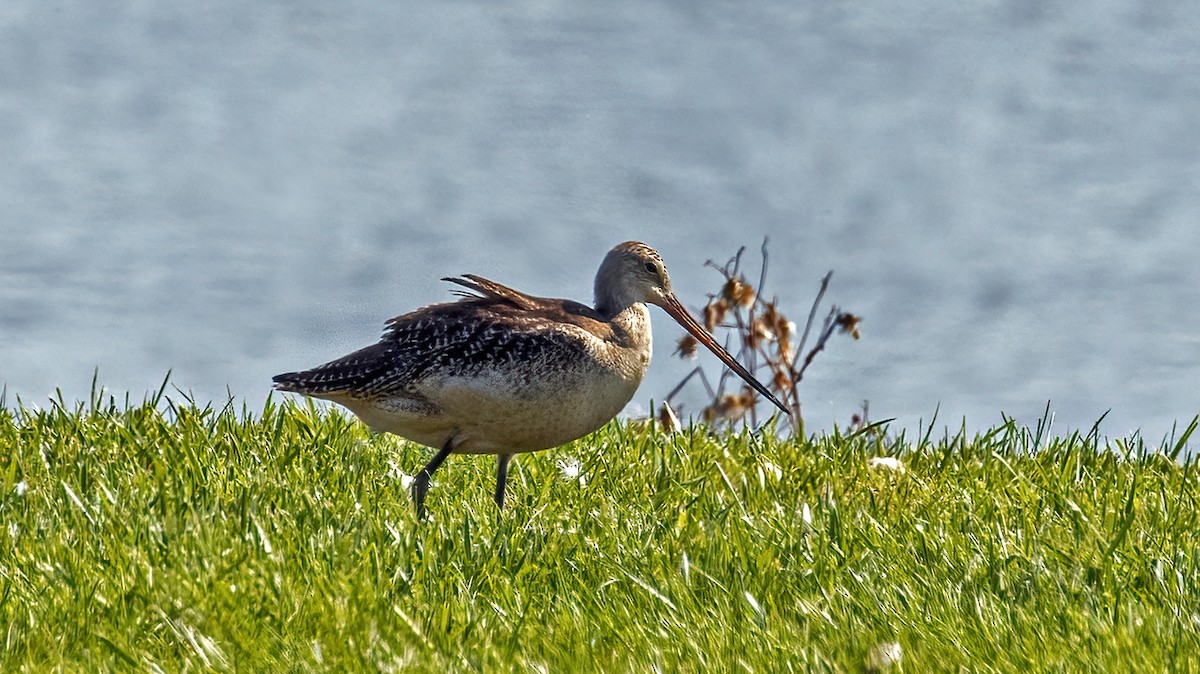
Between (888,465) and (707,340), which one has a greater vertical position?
(707,340)

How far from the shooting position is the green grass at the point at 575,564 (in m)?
4.75

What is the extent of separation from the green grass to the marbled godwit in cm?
34

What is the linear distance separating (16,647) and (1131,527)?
4.38m

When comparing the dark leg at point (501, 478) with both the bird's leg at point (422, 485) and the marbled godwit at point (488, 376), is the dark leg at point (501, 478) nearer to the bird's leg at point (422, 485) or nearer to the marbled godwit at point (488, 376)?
the marbled godwit at point (488, 376)

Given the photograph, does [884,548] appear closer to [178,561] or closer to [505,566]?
[505,566]

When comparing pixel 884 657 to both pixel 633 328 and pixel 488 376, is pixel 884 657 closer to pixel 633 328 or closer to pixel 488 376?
pixel 488 376

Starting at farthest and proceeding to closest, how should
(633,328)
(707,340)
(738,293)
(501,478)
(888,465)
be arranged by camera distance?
(738,293)
(707,340)
(888,465)
(633,328)
(501,478)

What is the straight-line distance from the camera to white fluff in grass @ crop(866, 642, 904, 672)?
15.0 ft

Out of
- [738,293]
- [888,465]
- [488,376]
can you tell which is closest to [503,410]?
[488,376]

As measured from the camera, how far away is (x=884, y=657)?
4.64m

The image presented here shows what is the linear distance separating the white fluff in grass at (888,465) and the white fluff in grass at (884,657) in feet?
9.82

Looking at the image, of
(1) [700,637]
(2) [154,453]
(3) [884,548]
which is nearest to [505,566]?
(1) [700,637]

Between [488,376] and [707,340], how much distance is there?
5.97 feet

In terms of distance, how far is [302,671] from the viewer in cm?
458
